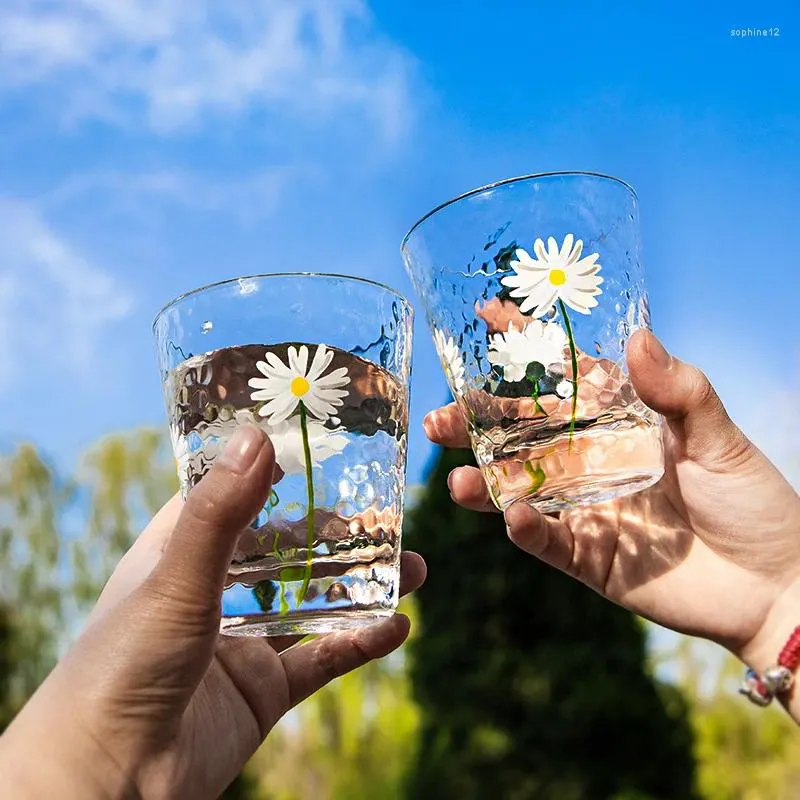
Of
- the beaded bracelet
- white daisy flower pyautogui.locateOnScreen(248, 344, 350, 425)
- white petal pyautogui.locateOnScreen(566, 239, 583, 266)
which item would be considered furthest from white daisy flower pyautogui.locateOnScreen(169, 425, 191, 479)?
the beaded bracelet

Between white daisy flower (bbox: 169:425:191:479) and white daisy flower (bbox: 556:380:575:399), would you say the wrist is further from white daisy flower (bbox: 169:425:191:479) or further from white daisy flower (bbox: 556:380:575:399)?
white daisy flower (bbox: 169:425:191:479)

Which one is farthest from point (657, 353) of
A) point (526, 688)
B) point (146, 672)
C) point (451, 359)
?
point (526, 688)

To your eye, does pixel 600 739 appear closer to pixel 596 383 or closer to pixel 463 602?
pixel 463 602

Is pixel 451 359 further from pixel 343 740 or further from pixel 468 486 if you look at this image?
pixel 343 740

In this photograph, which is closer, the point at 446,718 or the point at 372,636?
the point at 372,636

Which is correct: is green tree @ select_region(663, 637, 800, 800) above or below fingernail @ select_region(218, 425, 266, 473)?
below

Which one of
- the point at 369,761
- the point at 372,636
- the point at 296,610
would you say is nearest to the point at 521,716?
the point at 372,636
